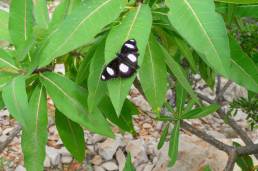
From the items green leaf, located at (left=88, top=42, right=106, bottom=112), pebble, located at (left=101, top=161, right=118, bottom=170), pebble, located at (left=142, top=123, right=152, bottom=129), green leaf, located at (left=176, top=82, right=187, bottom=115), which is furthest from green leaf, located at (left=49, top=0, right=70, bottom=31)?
pebble, located at (left=142, top=123, right=152, bottom=129)

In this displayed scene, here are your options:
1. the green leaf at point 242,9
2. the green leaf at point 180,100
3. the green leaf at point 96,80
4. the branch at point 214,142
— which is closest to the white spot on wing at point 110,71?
the green leaf at point 96,80

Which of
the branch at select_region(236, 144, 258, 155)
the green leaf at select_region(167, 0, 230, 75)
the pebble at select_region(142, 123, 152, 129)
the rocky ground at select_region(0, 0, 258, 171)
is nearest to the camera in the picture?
the green leaf at select_region(167, 0, 230, 75)

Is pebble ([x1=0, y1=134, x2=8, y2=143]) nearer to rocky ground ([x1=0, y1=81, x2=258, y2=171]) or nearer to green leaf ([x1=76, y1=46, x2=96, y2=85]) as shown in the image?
rocky ground ([x1=0, y1=81, x2=258, y2=171])

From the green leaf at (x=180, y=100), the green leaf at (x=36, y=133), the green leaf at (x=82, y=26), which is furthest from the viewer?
the green leaf at (x=180, y=100)

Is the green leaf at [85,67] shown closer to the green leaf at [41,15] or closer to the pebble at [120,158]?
the green leaf at [41,15]

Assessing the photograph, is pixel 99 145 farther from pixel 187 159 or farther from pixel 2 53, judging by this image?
pixel 2 53

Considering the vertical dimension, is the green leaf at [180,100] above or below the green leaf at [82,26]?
below

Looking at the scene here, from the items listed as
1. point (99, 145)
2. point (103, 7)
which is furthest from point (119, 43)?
point (99, 145)
